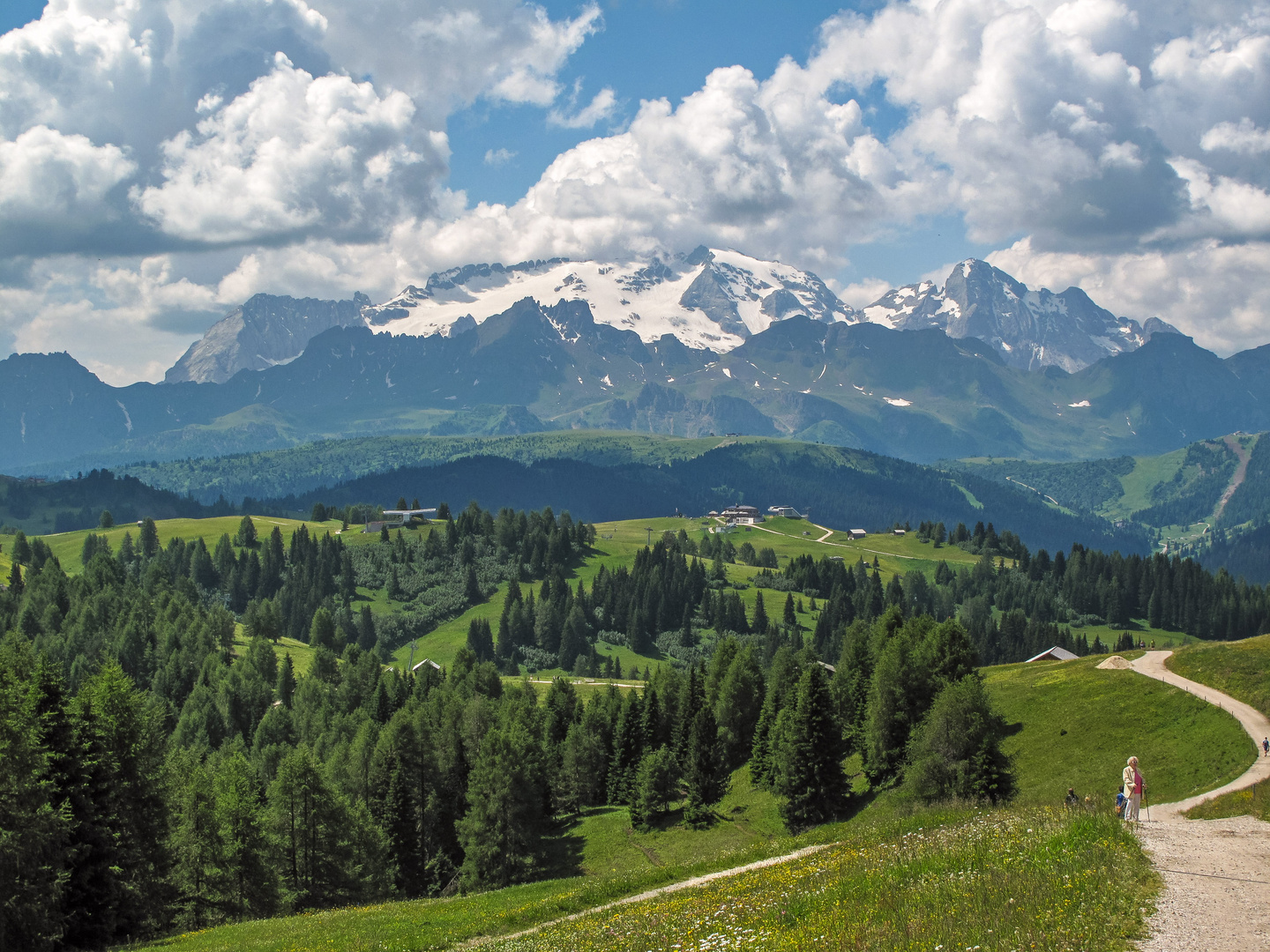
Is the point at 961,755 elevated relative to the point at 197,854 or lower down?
elevated

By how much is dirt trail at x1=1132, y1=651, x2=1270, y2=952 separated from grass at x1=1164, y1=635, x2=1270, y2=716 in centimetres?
3536

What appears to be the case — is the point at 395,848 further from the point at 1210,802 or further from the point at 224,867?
the point at 1210,802

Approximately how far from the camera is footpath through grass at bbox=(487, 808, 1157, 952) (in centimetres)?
2158

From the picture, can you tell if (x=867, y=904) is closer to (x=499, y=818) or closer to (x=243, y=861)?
(x=243, y=861)

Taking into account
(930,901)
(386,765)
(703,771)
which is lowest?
(703,771)

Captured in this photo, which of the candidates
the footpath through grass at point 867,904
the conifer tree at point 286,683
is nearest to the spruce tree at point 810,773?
the footpath through grass at point 867,904

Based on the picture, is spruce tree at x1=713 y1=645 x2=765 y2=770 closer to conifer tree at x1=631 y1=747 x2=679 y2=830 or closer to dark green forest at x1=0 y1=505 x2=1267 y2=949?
dark green forest at x1=0 y1=505 x2=1267 y2=949

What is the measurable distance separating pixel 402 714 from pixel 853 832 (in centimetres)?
6007

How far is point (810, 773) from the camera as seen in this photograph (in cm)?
6994

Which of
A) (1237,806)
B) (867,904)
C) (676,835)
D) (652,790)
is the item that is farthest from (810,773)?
(867,904)

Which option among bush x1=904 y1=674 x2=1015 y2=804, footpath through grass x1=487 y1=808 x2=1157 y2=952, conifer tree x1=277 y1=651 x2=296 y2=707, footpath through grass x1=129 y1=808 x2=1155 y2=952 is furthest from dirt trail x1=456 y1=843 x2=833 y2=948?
conifer tree x1=277 y1=651 x2=296 y2=707

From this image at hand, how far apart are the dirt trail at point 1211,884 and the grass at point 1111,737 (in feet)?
25.6

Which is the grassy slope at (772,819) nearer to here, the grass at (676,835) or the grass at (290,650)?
the grass at (676,835)

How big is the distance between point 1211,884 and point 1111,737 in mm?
44174
